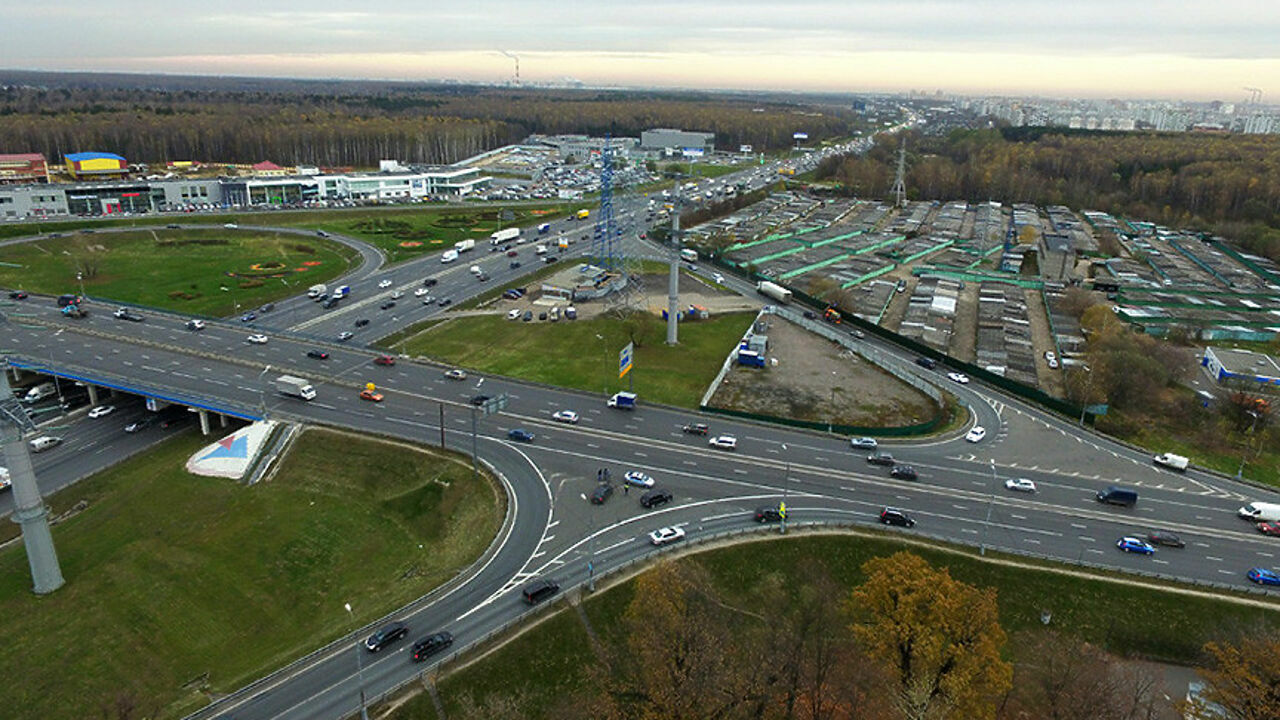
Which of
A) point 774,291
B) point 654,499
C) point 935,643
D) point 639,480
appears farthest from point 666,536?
point 774,291

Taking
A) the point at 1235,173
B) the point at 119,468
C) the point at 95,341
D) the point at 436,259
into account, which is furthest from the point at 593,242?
the point at 1235,173

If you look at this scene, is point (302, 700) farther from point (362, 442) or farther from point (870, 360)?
point (870, 360)

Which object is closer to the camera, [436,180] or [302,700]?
[302,700]

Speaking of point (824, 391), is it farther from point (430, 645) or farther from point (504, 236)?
point (504, 236)

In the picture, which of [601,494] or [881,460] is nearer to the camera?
[601,494]

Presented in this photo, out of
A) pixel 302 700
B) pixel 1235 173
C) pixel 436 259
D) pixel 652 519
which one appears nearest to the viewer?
pixel 302 700

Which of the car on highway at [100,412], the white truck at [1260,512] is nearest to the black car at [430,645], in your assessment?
the car on highway at [100,412]
